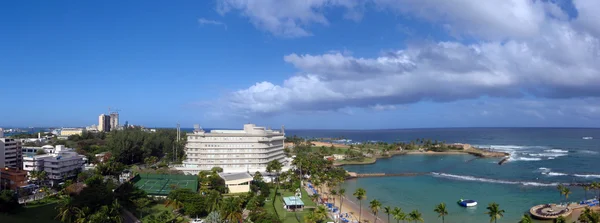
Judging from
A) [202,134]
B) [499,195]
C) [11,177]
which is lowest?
[499,195]

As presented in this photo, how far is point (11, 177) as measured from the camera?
166 feet

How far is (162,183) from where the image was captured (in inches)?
2040

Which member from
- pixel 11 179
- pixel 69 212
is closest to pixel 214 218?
pixel 69 212

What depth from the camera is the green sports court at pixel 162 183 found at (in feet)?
159

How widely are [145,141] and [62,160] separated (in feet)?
104

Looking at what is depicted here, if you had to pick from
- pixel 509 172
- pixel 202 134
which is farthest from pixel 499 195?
pixel 202 134

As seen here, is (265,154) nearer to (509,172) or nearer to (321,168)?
(321,168)

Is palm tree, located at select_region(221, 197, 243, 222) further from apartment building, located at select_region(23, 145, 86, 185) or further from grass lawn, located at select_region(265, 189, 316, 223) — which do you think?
apartment building, located at select_region(23, 145, 86, 185)

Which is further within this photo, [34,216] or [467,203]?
[467,203]

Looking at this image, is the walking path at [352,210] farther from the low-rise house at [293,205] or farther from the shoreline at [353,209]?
the low-rise house at [293,205]

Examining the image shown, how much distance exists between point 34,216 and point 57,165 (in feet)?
80.1

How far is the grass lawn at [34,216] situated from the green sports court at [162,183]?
36.1 ft

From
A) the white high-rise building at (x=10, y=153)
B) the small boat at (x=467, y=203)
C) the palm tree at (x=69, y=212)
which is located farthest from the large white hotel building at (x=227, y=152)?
the small boat at (x=467, y=203)

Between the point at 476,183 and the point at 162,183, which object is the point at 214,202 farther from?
the point at 476,183
